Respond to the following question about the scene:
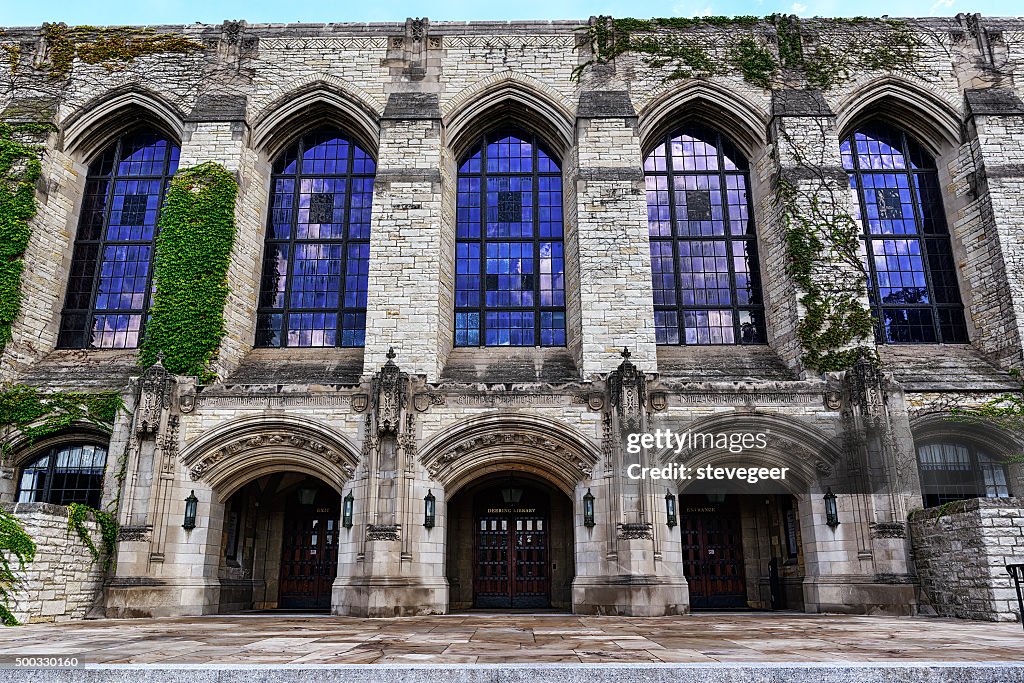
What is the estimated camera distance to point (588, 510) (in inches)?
627

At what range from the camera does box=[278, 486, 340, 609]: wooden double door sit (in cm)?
1853

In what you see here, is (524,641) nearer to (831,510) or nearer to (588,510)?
(588,510)

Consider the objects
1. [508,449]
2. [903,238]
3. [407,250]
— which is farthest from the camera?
[903,238]

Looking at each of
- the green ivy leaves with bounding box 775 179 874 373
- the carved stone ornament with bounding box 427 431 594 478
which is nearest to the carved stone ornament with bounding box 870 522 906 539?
the green ivy leaves with bounding box 775 179 874 373

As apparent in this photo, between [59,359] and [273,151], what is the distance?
25.6 ft

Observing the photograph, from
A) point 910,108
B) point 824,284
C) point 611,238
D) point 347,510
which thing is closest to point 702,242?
point 611,238

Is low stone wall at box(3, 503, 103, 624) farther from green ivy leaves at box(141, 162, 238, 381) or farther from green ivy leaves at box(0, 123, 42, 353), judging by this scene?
green ivy leaves at box(0, 123, 42, 353)

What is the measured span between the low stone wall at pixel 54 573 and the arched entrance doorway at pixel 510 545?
7740 millimetres

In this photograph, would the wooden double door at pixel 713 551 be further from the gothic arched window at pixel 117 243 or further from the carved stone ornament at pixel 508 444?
the gothic arched window at pixel 117 243

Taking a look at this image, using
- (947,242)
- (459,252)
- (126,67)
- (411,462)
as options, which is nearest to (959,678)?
(411,462)

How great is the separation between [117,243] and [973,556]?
69.7 ft

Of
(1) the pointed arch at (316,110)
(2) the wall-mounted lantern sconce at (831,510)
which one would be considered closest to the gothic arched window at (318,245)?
(1) the pointed arch at (316,110)

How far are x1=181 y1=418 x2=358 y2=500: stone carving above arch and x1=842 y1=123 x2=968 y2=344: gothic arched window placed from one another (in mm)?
13773

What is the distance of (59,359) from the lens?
18.9 m
